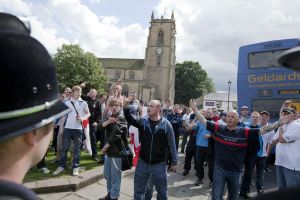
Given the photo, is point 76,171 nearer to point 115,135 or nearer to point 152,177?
point 115,135

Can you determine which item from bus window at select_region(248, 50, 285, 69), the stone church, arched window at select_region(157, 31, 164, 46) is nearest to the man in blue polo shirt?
bus window at select_region(248, 50, 285, 69)

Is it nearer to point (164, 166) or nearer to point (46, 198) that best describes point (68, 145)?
point (46, 198)

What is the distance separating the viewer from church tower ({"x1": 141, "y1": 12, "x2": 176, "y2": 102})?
69.5 m

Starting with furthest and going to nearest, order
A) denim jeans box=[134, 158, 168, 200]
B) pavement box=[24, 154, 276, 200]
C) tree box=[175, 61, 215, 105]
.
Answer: tree box=[175, 61, 215, 105], pavement box=[24, 154, 276, 200], denim jeans box=[134, 158, 168, 200]

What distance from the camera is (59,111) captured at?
1111 mm

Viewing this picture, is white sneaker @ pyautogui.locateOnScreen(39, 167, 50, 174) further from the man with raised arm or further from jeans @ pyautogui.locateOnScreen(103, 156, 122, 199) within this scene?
the man with raised arm

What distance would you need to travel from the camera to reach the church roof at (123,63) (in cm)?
8181

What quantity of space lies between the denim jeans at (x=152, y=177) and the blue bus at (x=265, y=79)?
7.65 metres

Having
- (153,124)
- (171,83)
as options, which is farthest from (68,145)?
(171,83)

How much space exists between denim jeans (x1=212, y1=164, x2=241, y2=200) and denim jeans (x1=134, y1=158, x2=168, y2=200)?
38.9 inches

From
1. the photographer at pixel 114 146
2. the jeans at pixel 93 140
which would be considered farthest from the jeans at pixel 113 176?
the jeans at pixel 93 140

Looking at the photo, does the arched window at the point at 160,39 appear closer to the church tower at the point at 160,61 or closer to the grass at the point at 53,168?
the church tower at the point at 160,61

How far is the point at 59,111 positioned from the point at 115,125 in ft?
17.3

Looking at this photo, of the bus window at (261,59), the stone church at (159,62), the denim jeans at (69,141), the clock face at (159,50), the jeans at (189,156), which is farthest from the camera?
the clock face at (159,50)
